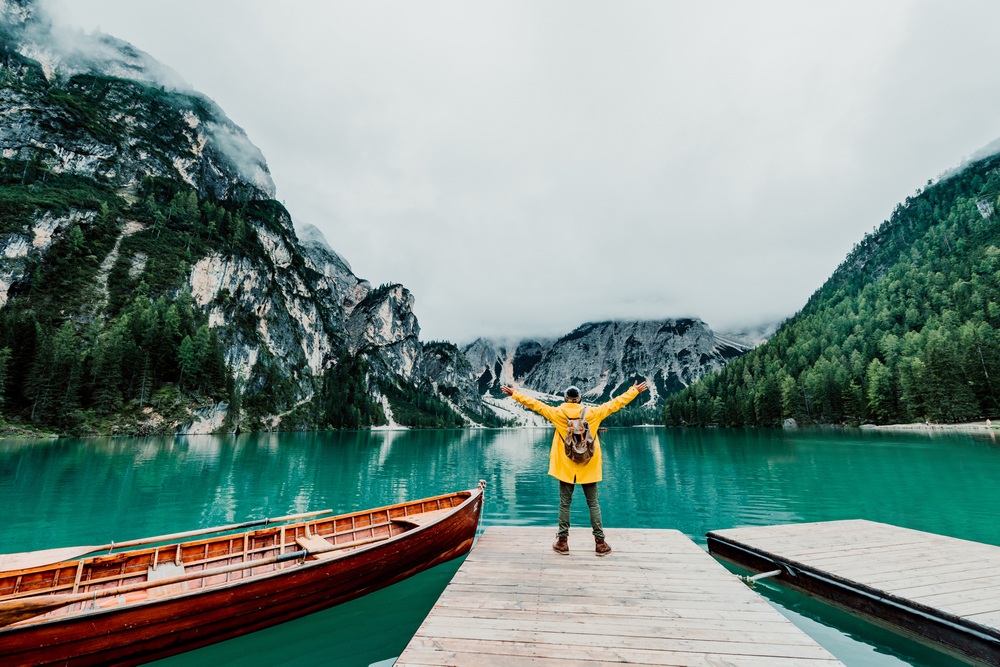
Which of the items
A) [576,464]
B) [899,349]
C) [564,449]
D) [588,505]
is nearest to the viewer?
[588,505]

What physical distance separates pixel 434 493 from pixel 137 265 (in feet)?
406

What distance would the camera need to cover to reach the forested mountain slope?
7469 cm

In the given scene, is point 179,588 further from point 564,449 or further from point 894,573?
point 894,573

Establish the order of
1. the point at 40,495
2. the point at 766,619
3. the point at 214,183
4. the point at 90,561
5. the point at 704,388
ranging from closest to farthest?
1. the point at 766,619
2. the point at 90,561
3. the point at 40,495
4. the point at 704,388
5. the point at 214,183

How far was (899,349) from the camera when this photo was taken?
9569 cm

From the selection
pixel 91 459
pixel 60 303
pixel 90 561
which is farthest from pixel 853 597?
pixel 60 303

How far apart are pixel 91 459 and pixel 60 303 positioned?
76.0m

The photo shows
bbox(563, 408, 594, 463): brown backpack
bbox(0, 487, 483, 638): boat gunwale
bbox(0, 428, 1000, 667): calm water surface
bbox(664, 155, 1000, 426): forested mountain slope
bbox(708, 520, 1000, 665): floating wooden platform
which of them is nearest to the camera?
bbox(0, 487, 483, 638): boat gunwale

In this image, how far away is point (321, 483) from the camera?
31.1 metres

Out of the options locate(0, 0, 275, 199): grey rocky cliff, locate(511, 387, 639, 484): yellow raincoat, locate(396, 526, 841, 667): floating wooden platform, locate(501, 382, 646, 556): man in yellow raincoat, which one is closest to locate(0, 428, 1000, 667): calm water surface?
locate(396, 526, 841, 667): floating wooden platform

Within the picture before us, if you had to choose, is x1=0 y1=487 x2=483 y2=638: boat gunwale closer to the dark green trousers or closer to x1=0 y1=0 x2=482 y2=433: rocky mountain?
the dark green trousers

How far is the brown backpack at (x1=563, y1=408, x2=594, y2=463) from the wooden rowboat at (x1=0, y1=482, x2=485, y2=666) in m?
5.25

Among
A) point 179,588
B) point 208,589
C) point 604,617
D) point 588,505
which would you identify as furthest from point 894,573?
point 179,588

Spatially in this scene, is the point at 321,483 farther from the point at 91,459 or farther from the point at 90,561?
the point at 91,459
